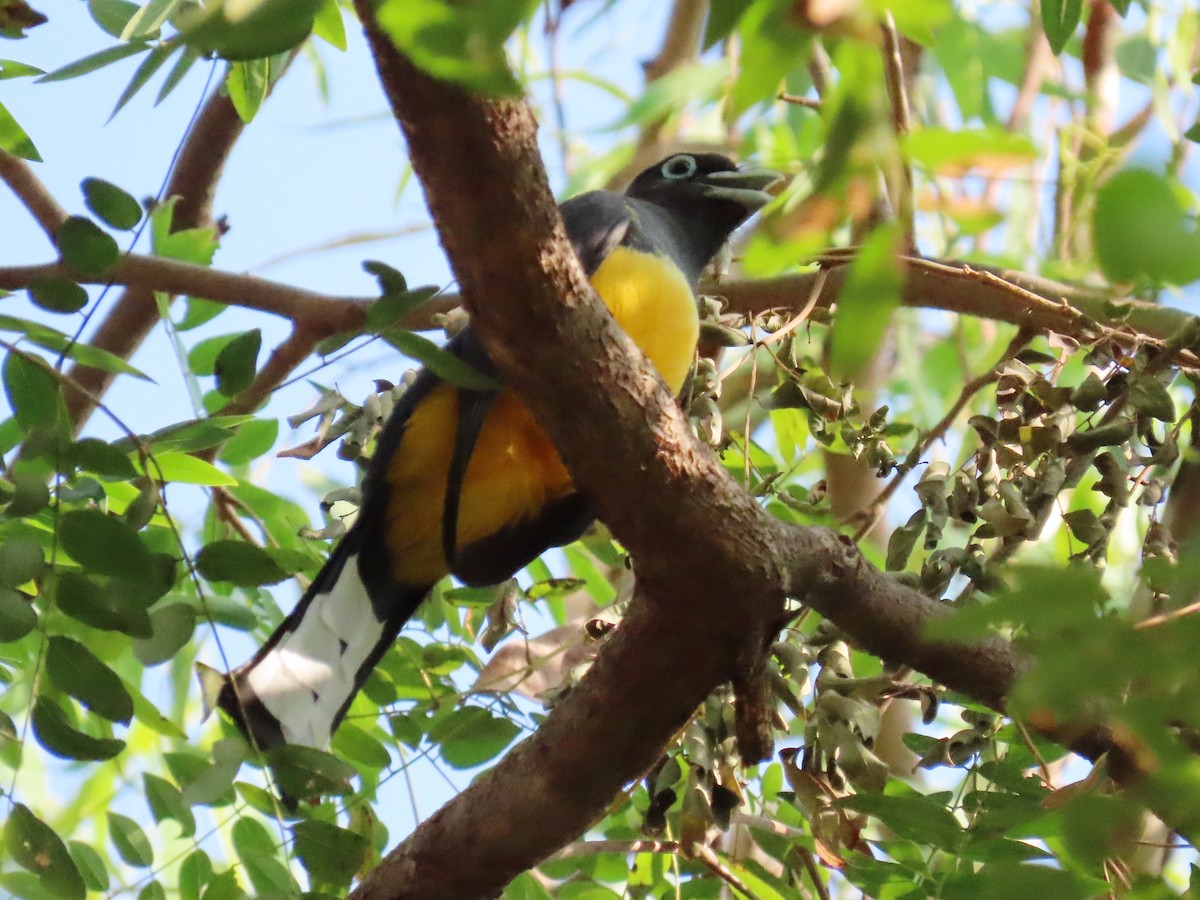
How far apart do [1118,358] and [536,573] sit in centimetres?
168

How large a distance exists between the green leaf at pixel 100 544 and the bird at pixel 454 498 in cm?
61

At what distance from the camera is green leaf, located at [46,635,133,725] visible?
2.19 m

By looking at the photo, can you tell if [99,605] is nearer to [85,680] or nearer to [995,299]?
[85,680]

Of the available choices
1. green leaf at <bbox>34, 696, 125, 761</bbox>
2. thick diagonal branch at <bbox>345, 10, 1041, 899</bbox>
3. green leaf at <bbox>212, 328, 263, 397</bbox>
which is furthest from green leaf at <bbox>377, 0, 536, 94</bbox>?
green leaf at <bbox>34, 696, 125, 761</bbox>

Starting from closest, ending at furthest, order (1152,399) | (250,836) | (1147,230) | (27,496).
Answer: (1147,230)
(27,496)
(1152,399)
(250,836)

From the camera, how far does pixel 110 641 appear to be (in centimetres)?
317

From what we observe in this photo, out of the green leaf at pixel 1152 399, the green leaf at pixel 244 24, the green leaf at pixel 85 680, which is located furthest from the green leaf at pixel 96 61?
the green leaf at pixel 1152 399

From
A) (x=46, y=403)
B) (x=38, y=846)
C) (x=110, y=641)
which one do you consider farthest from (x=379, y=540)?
(x=38, y=846)

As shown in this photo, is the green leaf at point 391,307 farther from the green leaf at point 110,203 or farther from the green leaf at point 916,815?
the green leaf at point 916,815

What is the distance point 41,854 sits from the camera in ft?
6.95

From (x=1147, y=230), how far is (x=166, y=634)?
6.06 ft

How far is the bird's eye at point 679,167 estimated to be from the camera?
4168 mm

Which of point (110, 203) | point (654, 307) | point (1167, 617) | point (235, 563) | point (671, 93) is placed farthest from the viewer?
point (654, 307)

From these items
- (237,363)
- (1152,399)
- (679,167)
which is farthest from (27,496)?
(679,167)
